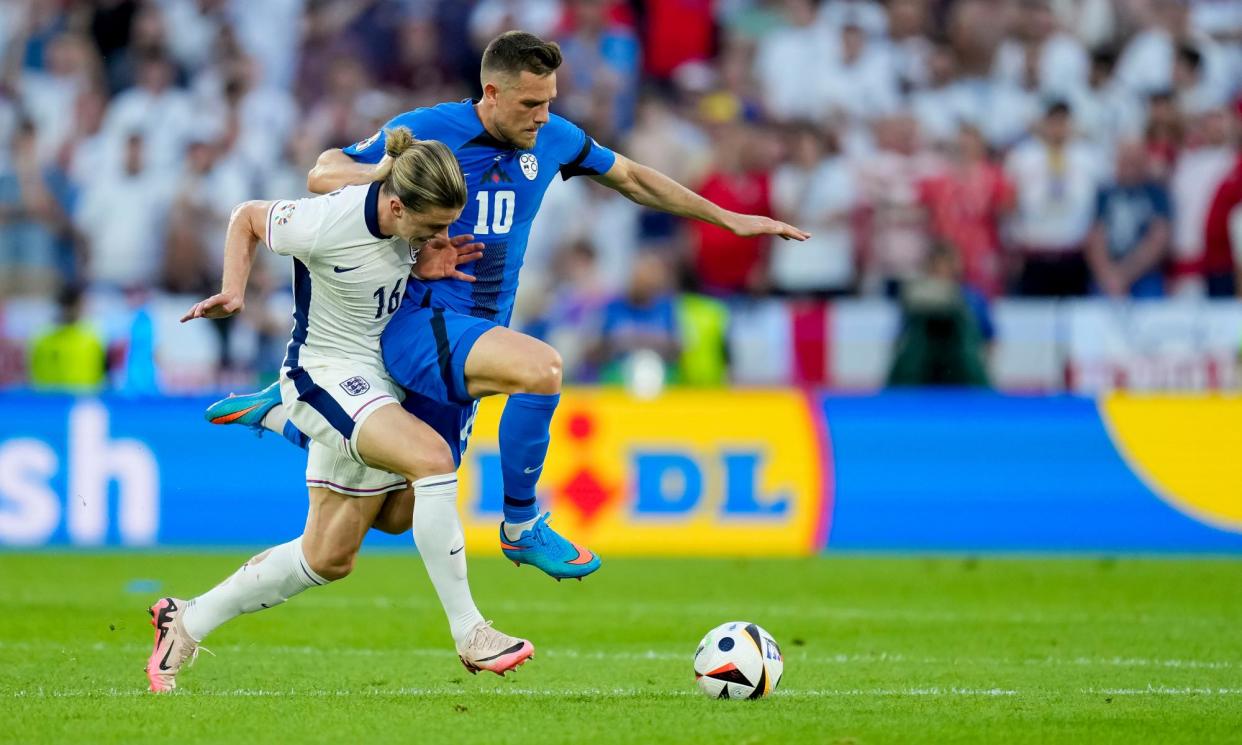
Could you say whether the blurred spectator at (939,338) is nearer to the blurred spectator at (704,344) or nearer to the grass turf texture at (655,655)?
the blurred spectator at (704,344)

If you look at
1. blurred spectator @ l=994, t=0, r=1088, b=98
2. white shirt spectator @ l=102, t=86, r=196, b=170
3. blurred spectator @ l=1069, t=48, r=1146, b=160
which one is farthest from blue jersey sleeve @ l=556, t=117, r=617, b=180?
blurred spectator @ l=994, t=0, r=1088, b=98

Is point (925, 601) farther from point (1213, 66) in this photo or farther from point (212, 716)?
point (1213, 66)

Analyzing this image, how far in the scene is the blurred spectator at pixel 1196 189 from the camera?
16234 millimetres

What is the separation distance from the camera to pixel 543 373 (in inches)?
283

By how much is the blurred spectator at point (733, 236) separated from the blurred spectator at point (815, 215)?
0.53ft

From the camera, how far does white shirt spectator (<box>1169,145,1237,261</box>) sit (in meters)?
16.2

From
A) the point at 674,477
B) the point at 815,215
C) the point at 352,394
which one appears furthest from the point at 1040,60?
the point at 352,394

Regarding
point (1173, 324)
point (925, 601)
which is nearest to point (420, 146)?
point (925, 601)

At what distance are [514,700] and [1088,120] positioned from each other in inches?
471

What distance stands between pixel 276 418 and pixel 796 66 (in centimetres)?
1139

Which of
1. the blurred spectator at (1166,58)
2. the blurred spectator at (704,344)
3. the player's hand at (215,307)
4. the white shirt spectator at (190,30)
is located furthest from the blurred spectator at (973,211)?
the player's hand at (215,307)

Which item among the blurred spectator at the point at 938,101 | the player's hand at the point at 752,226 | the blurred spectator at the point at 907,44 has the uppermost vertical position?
the blurred spectator at the point at 907,44

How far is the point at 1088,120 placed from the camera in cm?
1761

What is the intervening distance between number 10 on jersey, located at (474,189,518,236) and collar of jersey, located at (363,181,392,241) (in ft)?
2.33
